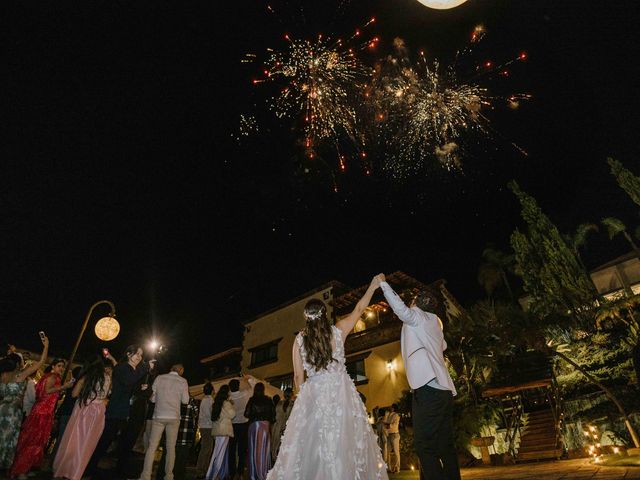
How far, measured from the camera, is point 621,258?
24016 mm

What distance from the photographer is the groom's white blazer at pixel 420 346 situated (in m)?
3.26

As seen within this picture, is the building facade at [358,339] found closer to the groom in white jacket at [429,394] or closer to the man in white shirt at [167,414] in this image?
the man in white shirt at [167,414]

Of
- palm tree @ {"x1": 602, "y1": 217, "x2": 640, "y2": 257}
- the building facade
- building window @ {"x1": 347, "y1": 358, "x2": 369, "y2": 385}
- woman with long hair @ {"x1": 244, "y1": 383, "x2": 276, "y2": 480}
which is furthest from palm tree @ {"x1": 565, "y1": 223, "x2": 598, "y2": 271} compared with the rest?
woman with long hair @ {"x1": 244, "y1": 383, "x2": 276, "y2": 480}

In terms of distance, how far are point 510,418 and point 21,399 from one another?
493 inches

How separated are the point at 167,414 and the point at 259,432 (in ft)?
6.27

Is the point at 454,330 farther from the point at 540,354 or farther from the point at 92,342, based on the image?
the point at 92,342

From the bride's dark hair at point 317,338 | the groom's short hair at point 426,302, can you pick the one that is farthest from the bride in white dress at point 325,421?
the groom's short hair at point 426,302

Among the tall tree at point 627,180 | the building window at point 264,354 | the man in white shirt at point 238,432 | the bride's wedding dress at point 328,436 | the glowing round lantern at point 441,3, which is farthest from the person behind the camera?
the building window at point 264,354

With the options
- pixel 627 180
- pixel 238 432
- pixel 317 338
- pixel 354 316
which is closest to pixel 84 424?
pixel 238 432

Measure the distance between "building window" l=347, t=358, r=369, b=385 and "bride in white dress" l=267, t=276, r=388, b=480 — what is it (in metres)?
17.3

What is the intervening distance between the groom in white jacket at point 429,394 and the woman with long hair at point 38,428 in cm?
601

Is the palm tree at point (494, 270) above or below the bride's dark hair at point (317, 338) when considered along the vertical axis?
above

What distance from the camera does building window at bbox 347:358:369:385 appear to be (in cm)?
1973

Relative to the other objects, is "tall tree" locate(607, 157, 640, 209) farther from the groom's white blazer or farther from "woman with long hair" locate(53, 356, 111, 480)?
"woman with long hair" locate(53, 356, 111, 480)
